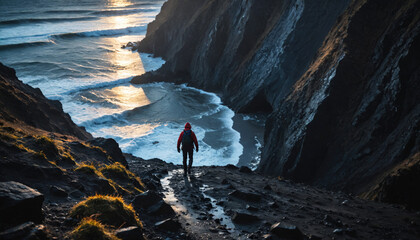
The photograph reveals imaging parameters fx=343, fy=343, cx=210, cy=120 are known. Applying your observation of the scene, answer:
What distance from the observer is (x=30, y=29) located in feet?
244

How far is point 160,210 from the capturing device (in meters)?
7.89

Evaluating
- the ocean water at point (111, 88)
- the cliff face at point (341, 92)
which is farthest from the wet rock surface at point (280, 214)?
the ocean water at point (111, 88)

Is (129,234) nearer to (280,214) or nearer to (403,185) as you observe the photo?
(280,214)

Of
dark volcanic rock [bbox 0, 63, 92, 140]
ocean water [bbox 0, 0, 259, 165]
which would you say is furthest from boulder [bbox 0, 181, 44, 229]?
ocean water [bbox 0, 0, 259, 165]

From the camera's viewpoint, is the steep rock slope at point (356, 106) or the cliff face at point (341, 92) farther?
the cliff face at point (341, 92)

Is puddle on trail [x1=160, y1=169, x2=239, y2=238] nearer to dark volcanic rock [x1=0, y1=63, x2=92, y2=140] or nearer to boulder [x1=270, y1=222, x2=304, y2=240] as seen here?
boulder [x1=270, y1=222, x2=304, y2=240]

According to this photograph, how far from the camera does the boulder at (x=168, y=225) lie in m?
7.09

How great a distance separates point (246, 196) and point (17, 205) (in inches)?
245

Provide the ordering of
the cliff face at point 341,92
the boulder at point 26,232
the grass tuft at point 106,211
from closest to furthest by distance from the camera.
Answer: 1. the boulder at point 26,232
2. the grass tuft at point 106,211
3. the cliff face at point 341,92

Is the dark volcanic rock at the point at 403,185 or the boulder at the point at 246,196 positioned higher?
the dark volcanic rock at the point at 403,185

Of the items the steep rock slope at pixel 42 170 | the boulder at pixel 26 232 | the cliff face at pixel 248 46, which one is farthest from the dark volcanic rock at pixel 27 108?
the cliff face at pixel 248 46

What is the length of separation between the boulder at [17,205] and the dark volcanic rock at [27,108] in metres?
7.01

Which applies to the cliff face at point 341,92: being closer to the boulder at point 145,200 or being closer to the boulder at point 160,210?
the boulder at point 160,210

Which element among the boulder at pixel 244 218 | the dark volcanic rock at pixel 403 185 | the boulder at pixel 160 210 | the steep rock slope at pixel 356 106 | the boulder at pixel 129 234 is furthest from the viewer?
the steep rock slope at pixel 356 106
